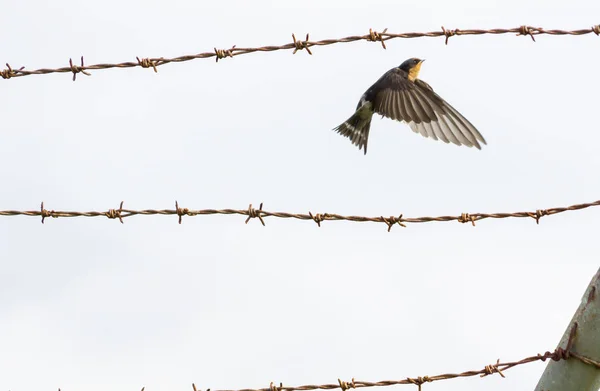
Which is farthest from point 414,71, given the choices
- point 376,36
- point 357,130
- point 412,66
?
point 376,36

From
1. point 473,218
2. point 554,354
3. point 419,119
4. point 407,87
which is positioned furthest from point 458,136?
point 554,354

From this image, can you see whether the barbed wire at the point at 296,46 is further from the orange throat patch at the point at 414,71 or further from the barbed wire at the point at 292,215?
the orange throat patch at the point at 414,71

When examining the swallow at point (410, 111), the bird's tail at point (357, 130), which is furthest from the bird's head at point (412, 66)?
the bird's tail at point (357, 130)

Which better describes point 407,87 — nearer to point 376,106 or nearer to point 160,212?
point 376,106

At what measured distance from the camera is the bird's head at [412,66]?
6994 millimetres

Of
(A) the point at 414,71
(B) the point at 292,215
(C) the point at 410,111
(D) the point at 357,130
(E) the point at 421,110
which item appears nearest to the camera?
(B) the point at 292,215

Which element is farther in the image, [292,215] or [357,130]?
[357,130]

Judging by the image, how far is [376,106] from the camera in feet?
21.7

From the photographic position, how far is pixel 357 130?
24.6 ft

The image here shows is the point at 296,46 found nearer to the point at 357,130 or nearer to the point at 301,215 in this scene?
the point at 301,215

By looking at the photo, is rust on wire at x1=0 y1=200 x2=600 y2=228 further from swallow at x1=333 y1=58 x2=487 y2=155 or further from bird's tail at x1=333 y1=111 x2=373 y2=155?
bird's tail at x1=333 y1=111 x2=373 y2=155

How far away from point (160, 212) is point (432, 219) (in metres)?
0.89

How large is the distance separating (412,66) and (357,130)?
0.65 meters

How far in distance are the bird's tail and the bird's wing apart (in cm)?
68
